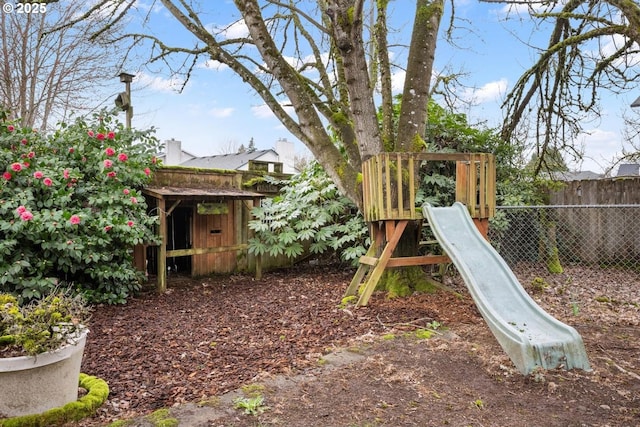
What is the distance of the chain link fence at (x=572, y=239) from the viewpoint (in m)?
7.01

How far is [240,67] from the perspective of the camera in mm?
5164

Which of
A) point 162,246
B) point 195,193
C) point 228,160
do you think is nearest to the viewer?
point 162,246

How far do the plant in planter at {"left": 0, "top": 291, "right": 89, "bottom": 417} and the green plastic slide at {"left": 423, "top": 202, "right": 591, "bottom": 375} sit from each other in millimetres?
2592

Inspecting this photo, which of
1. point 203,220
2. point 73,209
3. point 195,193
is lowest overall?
point 203,220

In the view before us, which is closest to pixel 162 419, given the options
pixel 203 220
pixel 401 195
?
pixel 401 195

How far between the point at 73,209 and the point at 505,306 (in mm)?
4262

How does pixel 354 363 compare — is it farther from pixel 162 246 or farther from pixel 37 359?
pixel 162 246

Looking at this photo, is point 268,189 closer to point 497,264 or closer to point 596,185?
point 497,264

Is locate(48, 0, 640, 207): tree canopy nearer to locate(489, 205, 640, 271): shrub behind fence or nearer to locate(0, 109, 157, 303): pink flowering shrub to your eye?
locate(489, 205, 640, 271): shrub behind fence

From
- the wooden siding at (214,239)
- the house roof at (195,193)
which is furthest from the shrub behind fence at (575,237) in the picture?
the wooden siding at (214,239)

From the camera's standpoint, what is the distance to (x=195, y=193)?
5812mm

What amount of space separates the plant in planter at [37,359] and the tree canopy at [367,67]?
10.1 feet

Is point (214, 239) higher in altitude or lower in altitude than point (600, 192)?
lower

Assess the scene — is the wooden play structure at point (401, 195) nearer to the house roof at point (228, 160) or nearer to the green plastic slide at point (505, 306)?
the green plastic slide at point (505, 306)
